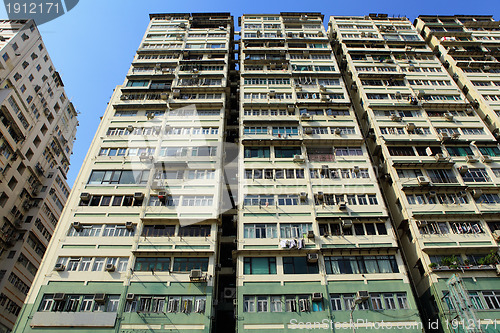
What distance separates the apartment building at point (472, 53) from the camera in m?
36.2

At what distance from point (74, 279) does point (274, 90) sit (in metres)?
24.2

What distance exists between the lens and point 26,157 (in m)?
37.7

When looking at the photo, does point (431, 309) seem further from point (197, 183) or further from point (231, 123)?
point (231, 123)

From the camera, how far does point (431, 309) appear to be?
22234 mm

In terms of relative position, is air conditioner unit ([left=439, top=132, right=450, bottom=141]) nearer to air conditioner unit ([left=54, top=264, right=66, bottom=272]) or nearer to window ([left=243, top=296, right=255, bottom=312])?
window ([left=243, top=296, right=255, bottom=312])

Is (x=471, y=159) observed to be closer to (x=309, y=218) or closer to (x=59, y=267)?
(x=309, y=218)

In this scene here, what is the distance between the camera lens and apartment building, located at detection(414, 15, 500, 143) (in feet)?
119

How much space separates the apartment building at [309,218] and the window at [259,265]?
0.21 ft

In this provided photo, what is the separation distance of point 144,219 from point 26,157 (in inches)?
822

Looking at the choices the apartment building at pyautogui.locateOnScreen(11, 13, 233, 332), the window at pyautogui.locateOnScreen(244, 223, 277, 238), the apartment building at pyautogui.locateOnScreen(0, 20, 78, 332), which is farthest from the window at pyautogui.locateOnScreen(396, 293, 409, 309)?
the apartment building at pyautogui.locateOnScreen(0, 20, 78, 332)

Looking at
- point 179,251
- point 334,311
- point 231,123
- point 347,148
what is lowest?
point 334,311

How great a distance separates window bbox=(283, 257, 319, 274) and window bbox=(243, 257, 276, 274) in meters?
0.83

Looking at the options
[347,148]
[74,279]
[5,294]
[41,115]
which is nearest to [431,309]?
[347,148]

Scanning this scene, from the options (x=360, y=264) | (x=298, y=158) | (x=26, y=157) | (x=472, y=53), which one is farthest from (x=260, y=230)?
(x=472, y=53)
